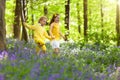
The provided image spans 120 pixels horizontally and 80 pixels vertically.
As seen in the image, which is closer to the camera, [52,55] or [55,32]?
[52,55]

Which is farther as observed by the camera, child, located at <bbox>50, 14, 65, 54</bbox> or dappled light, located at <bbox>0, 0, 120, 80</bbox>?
child, located at <bbox>50, 14, 65, 54</bbox>

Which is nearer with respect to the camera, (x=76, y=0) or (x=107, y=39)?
(x=107, y=39)

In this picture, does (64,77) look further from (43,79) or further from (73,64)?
(73,64)

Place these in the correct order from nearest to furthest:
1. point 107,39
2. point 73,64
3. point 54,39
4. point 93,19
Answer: point 73,64, point 54,39, point 107,39, point 93,19

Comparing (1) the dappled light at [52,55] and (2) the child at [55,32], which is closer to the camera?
(1) the dappled light at [52,55]

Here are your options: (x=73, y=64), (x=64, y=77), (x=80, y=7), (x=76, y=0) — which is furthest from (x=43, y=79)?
(x=80, y=7)

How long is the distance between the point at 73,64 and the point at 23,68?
6.09 ft

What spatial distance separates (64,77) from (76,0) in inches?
1212

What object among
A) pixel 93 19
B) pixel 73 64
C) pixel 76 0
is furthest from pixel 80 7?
pixel 73 64

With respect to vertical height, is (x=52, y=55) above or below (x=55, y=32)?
below

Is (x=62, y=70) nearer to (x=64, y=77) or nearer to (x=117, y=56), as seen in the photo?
(x=64, y=77)

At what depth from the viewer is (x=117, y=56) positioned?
13.5m

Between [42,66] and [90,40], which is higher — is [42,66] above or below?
above

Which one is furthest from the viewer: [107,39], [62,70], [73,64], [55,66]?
[107,39]
